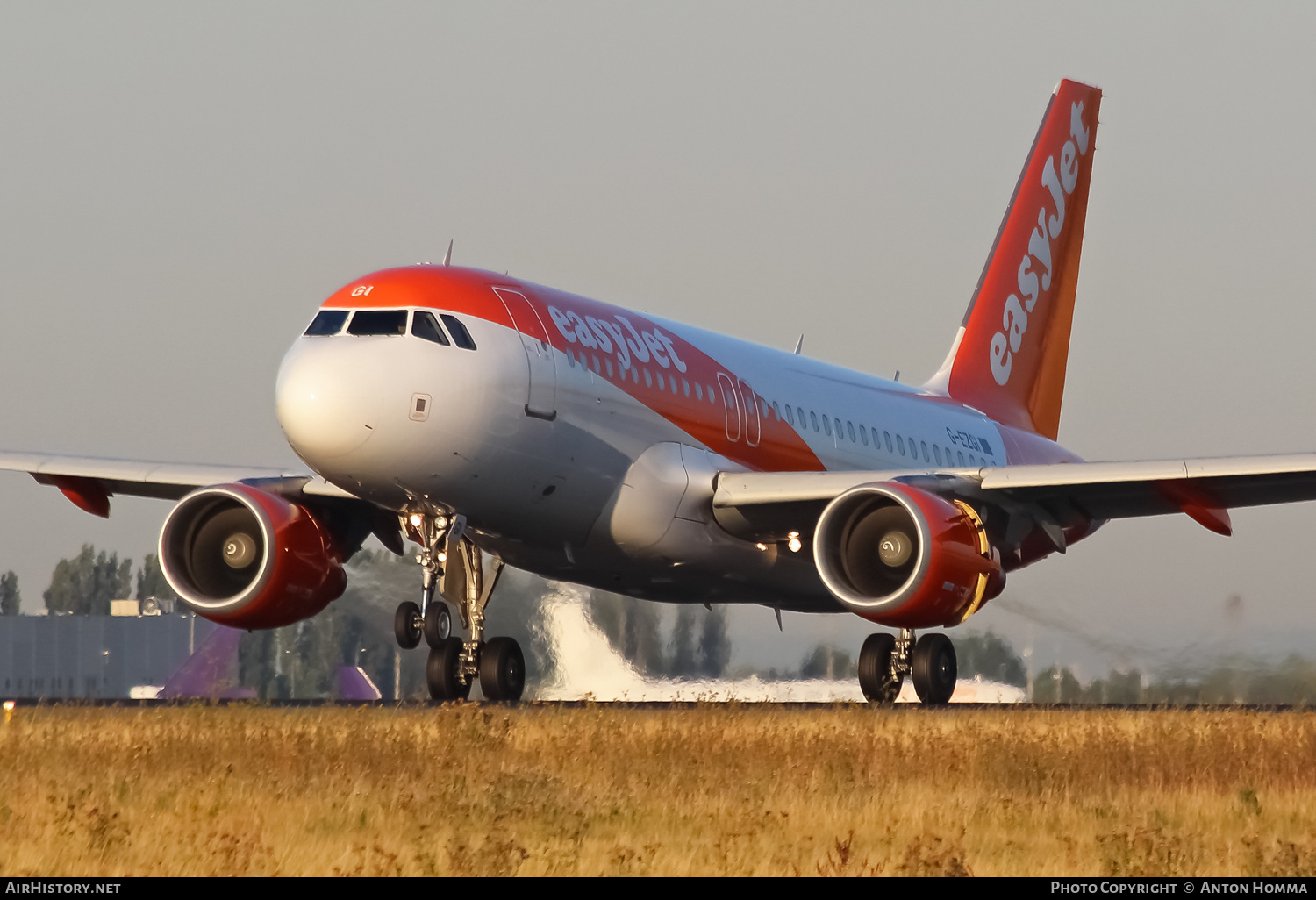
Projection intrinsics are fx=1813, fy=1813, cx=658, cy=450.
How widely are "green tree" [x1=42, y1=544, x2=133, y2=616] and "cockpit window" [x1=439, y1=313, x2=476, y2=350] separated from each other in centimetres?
1752

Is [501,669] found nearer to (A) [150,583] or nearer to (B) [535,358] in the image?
(B) [535,358]

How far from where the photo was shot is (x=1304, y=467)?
60.7 ft

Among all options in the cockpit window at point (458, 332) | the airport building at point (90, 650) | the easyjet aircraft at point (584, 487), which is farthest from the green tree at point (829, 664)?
the airport building at point (90, 650)

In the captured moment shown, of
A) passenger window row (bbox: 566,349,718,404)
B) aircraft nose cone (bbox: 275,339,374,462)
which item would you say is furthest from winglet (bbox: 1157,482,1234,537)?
aircraft nose cone (bbox: 275,339,374,462)

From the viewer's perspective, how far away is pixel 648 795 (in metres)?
11.0

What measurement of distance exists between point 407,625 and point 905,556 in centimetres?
503

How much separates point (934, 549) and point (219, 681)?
14.4 m

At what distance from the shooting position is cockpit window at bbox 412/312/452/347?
55.9 feet

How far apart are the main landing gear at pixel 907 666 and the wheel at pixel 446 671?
16.6ft

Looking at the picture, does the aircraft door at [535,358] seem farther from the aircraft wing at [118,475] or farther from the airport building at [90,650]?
the airport building at [90,650]

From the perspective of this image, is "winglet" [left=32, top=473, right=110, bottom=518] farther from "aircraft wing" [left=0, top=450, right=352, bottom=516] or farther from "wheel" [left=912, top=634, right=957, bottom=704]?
"wheel" [left=912, top=634, right=957, bottom=704]
